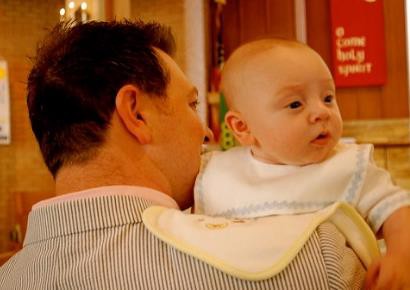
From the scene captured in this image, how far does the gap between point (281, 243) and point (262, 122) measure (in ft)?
1.33

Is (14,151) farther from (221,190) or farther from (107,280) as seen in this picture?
(107,280)

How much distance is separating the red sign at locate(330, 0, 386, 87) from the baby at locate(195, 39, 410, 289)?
2210 mm

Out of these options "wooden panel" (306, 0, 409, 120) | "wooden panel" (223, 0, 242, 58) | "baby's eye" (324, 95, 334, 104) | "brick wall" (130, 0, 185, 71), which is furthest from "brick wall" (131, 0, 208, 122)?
"baby's eye" (324, 95, 334, 104)

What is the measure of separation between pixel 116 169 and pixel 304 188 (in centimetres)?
34

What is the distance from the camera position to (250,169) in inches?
41.6

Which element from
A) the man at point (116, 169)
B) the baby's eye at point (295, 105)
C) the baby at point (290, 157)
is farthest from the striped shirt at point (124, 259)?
the baby's eye at point (295, 105)

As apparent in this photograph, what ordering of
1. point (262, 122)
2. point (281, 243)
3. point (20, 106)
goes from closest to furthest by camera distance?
point (281, 243) → point (262, 122) → point (20, 106)

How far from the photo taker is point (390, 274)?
76 centimetres

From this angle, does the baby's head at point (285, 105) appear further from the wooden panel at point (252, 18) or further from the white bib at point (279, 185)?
the wooden panel at point (252, 18)

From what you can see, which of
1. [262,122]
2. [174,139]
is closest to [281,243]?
[174,139]

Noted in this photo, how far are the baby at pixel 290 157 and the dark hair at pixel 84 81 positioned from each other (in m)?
0.24

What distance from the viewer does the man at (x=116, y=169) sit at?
2.13 ft

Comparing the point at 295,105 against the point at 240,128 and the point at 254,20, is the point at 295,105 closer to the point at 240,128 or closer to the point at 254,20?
the point at 240,128

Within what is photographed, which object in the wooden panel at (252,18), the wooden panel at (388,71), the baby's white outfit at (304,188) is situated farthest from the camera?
the wooden panel at (252,18)
